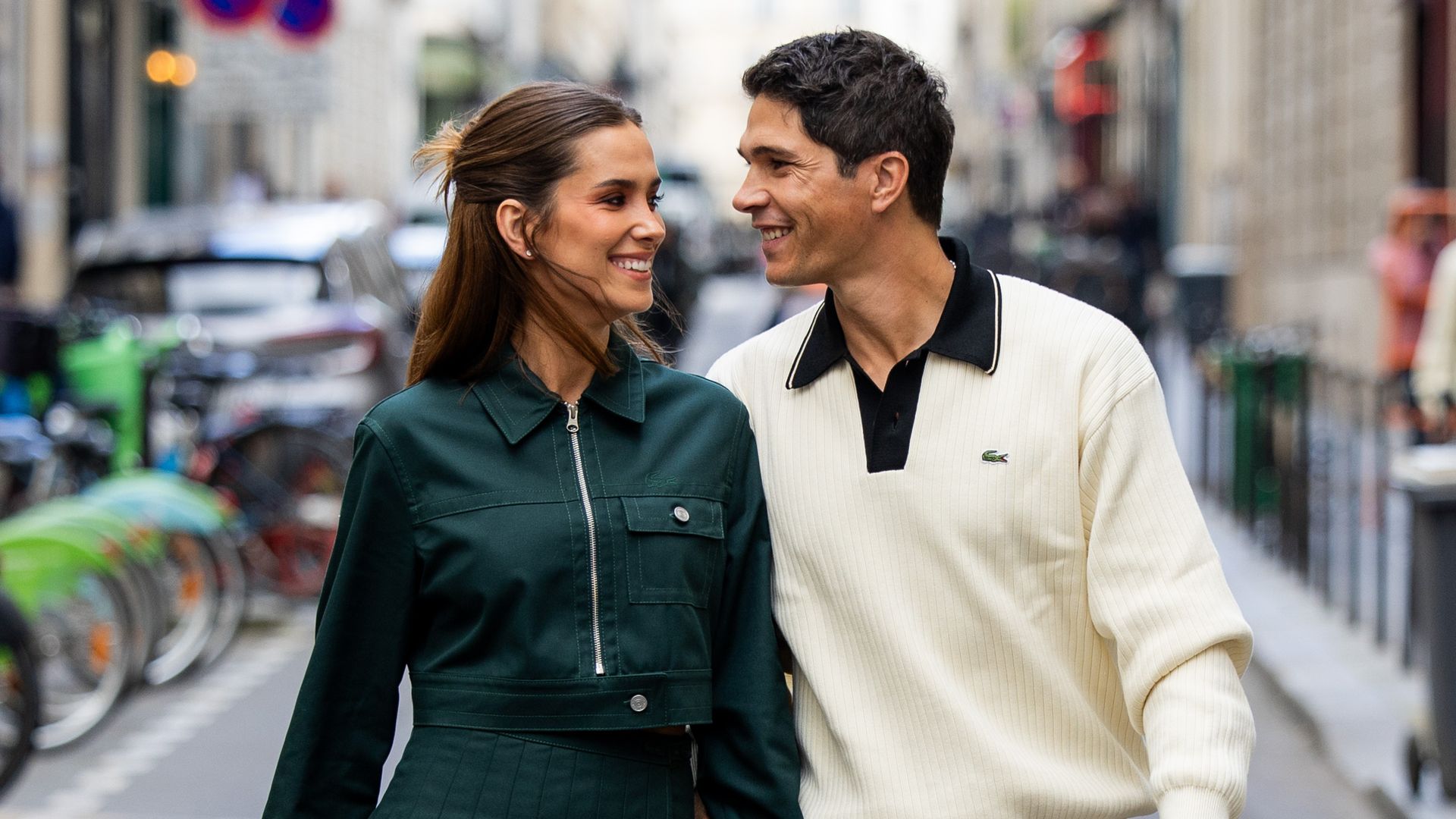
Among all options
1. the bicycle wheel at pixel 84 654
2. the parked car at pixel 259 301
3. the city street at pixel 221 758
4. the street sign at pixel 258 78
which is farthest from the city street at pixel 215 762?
the street sign at pixel 258 78

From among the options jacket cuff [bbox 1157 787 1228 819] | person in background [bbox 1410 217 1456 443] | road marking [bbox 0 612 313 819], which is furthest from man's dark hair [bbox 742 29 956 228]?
person in background [bbox 1410 217 1456 443]

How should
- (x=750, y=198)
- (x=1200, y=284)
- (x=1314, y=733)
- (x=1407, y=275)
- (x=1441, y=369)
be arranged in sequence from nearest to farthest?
(x=750, y=198), (x=1314, y=733), (x=1441, y=369), (x=1407, y=275), (x=1200, y=284)

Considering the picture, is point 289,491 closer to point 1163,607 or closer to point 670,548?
point 670,548

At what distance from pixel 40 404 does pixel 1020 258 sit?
63.1 ft

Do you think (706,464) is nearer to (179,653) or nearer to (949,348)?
(949,348)

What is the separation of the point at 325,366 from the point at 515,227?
7.57 m

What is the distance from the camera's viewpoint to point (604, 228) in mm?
2523

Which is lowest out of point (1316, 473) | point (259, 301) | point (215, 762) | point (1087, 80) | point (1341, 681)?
point (215, 762)

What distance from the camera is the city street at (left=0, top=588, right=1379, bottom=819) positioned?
20.1 feet

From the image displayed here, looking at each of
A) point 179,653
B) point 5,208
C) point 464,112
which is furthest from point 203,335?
point 464,112

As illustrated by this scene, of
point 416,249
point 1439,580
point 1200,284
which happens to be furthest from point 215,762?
point 1200,284

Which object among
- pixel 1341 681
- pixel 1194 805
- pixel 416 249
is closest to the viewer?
pixel 1194 805

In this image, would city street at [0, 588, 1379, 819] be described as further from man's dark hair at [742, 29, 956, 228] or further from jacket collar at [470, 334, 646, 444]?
man's dark hair at [742, 29, 956, 228]

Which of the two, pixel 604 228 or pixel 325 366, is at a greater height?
pixel 604 228
